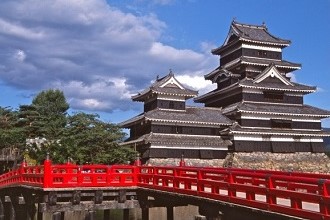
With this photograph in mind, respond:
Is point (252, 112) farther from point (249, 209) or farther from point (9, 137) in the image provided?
point (249, 209)

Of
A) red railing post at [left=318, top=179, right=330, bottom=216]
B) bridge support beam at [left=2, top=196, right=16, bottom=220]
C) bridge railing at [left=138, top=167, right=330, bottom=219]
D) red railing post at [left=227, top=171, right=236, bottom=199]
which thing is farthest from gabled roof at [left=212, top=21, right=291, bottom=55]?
red railing post at [left=318, top=179, right=330, bottom=216]

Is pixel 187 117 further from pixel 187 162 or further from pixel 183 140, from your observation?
pixel 187 162

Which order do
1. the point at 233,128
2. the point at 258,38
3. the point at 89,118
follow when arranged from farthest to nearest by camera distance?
the point at 258,38, the point at 233,128, the point at 89,118

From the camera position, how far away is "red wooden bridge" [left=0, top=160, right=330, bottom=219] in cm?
991

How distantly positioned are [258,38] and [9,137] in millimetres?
33347

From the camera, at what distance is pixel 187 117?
4156 centimetres

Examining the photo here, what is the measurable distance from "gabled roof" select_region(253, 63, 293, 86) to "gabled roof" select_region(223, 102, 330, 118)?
2814mm

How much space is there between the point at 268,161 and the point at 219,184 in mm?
32200

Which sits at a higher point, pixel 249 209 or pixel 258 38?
pixel 258 38

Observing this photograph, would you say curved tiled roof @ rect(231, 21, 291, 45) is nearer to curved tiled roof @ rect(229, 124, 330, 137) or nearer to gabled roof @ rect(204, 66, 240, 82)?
gabled roof @ rect(204, 66, 240, 82)

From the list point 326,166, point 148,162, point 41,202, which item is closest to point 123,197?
point 41,202

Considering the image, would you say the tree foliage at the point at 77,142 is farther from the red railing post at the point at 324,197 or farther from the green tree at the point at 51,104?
the red railing post at the point at 324,197

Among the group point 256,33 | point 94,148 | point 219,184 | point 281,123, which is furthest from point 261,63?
point 219,184

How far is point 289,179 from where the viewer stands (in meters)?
10.4
